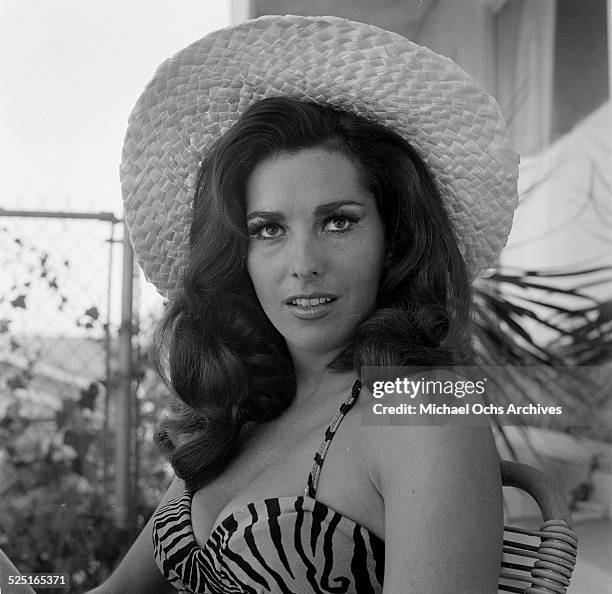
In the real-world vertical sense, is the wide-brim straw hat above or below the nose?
above

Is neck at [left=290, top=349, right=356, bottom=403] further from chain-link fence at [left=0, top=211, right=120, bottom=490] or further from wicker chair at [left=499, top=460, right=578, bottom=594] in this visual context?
chain-link fence at [left=0, top=211, right=120, bottom=490]

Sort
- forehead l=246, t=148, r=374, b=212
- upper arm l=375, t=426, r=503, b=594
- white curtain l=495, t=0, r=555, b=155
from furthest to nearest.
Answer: white curtain l=495, t=0, r=555, b=155 < forehead l=246, t=148, r=374, b=212 < upper arm l=375, t=426, r=503, b=594

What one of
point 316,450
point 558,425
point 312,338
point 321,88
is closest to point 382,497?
point 316,450

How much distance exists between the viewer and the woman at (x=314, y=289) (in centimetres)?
100

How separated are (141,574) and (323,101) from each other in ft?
3.15

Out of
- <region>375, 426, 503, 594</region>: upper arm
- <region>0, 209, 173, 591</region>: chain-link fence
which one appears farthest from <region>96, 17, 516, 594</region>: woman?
<region>0, 209, 173, 591</region>: chain-link fence

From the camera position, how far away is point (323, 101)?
48.5 inches

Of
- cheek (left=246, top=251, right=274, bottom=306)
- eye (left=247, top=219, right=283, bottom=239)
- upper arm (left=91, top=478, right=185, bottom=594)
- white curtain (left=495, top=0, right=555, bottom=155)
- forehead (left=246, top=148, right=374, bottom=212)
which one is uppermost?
white curtain (left=495, top=0, right=555, bottom=155)

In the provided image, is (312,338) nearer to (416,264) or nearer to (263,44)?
(416,264)

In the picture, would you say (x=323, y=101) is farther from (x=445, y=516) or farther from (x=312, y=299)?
(x=445, y=516)

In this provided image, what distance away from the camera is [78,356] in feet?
5.16

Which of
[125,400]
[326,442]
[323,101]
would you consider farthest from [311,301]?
[125,400]

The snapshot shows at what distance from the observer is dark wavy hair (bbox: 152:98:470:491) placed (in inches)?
45.8

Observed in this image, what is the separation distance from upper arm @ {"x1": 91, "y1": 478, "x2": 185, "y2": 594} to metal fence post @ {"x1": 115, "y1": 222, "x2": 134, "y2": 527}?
11 centimetres
